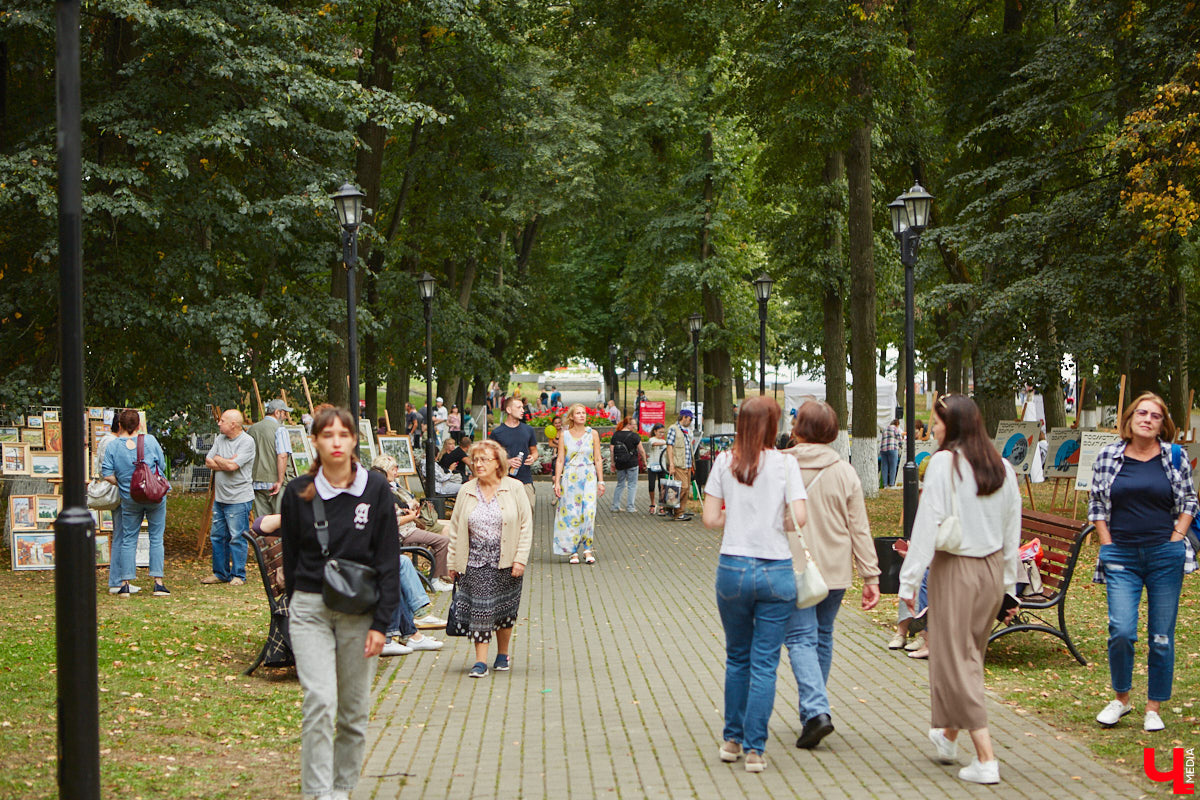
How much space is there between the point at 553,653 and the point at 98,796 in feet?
17.1

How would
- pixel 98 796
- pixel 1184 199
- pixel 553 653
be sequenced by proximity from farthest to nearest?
1. pixel 1184 199
2. pixel 553 653
3. pixel 98 796

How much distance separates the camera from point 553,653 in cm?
969

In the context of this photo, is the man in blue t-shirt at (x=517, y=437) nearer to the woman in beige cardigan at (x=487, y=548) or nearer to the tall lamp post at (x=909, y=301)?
the tall lamp post at (x=909, y=301)

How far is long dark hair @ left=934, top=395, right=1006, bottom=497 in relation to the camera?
5.91 metres

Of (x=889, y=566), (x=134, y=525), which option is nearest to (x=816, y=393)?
(x=889, y=566)

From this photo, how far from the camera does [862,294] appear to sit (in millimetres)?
21359

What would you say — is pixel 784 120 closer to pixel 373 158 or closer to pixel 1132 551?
pixel 373 158

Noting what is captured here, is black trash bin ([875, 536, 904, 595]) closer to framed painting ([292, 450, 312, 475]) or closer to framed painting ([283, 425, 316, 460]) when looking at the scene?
framed painting ([292, 450, 312, 475])

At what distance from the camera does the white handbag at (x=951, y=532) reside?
19.2 ft

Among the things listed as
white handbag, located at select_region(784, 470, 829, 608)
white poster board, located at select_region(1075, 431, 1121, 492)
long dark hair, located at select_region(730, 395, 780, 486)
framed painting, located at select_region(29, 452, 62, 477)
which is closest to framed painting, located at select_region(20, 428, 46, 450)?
framed painting, located at select_region(29, 452, 62, 477)

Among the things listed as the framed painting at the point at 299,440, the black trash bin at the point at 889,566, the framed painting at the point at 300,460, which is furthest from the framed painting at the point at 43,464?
the black trash bin at the point at 889,566

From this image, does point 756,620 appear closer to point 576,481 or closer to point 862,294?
point 576,481

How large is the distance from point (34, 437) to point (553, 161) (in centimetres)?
1282

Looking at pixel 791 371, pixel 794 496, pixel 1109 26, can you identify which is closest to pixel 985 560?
pixel 794 496
